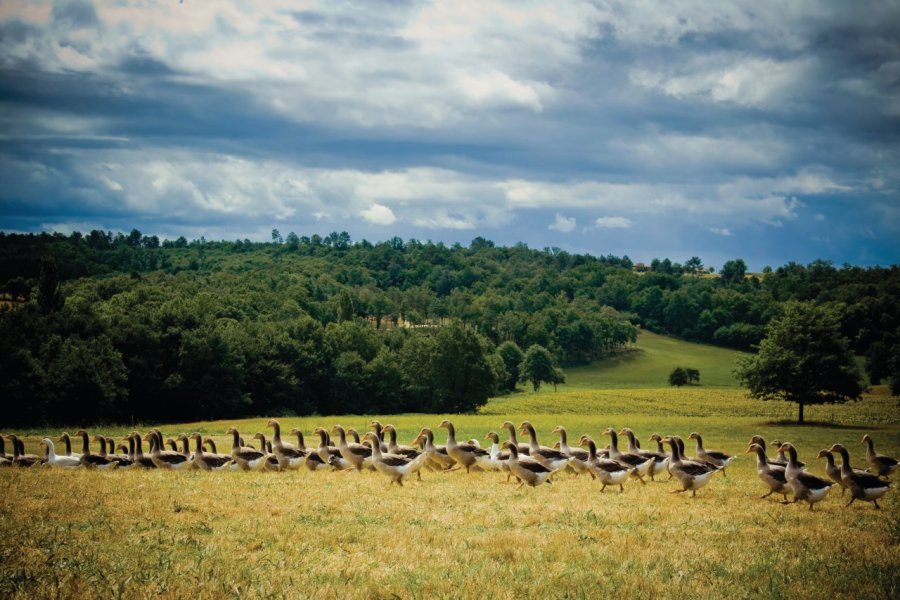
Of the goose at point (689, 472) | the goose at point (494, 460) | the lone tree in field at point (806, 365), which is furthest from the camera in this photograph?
the lone tree in field at point (806, 365)

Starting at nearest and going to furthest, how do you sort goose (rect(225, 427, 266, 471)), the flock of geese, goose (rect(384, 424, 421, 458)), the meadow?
→ 1. the meadow
2. the flock of geese
3. goose (rect(384, 424, 421, 458))
4. goose (rect(225, 427, 266, 471))

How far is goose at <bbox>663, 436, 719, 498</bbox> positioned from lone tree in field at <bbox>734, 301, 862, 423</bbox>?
172 feet

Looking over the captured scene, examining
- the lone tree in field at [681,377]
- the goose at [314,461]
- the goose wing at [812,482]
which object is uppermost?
the goose wing at [812,482]

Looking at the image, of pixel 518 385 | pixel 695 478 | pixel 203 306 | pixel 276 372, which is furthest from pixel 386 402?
pixel 695 478

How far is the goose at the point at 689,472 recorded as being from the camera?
18.9 m

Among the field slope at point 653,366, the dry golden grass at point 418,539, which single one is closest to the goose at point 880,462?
the dry golden grass at point 418,539

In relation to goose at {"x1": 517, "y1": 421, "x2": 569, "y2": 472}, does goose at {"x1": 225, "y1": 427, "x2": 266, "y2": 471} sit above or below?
below

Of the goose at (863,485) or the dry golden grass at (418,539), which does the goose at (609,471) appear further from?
the goose at (863,485)

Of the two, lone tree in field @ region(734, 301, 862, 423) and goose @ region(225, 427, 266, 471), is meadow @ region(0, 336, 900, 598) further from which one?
lone tree in field @ region(734, 301, 862, 423)

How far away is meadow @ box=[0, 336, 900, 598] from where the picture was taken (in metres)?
10.0

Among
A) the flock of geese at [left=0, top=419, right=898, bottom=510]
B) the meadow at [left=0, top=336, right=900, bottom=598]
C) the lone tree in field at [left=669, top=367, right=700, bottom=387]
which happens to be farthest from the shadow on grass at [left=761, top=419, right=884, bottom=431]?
the lone tree in field at [left=669, top=367, right=700, bottom=387]

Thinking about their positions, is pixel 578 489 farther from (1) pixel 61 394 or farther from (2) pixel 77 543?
(1) pixel 61 394

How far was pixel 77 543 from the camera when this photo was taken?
11586 mm

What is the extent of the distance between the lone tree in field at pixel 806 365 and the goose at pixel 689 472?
172ft
